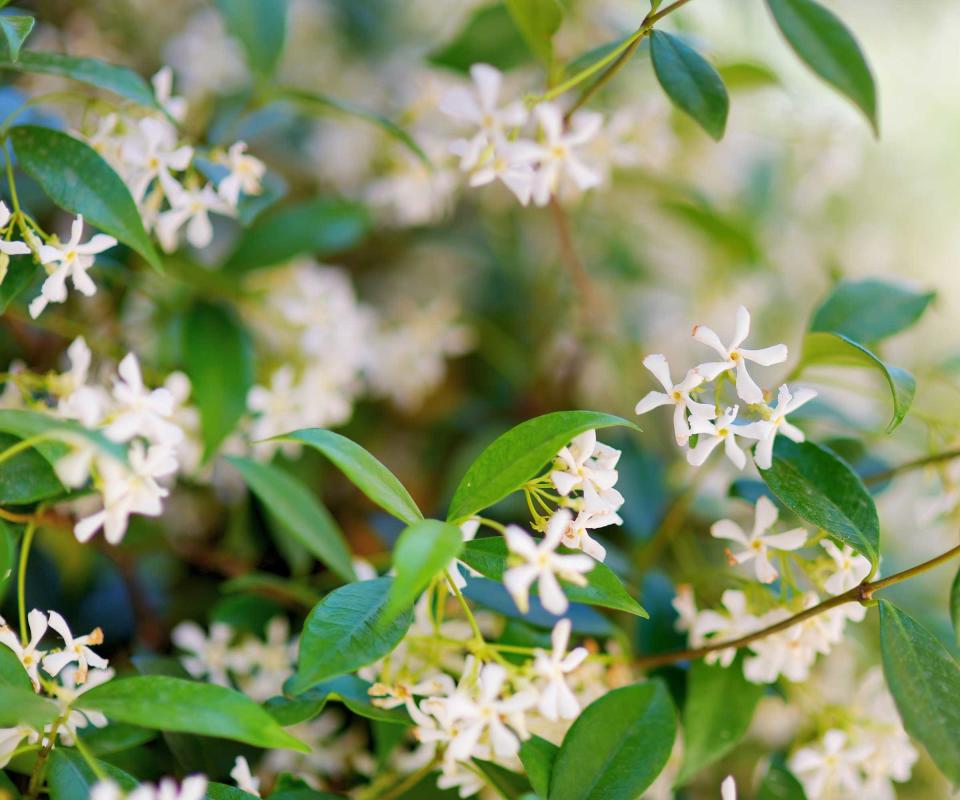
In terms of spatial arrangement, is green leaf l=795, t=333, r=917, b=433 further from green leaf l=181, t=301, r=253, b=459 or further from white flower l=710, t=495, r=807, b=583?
green leaf l=181, t=301, r=253, b=459

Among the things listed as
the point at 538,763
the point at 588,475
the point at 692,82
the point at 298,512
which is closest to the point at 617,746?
the point at 538,763

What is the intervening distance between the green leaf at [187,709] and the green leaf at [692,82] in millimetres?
417

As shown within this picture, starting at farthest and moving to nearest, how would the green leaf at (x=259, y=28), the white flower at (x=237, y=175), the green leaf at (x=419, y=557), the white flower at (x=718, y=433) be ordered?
the green leaf at (x=259, y=28), the white flower at (x=237, y=175), the white flower at (x=718, y=433), the green leaf at (x=419, y=557)

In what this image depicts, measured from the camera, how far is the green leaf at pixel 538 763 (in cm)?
46

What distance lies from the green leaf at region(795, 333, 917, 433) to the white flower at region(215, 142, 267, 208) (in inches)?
14.5

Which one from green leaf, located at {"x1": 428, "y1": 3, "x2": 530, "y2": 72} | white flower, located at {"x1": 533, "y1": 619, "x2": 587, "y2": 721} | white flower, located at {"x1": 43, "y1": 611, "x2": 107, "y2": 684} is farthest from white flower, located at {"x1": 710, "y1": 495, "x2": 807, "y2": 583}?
green leaf, located at {"x1": 428, "y1": 3, "x2": 530, "y2": 72}

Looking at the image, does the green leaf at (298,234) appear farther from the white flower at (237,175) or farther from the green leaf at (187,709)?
the green leaf at (187,709)

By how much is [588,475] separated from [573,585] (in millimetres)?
55

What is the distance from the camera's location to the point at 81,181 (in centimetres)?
51

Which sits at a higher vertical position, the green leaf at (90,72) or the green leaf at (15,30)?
the green leaf at (15,30)

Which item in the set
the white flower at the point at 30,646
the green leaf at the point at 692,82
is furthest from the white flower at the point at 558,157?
the white flower at the point at 30,646

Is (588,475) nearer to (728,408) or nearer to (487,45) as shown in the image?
(728,408)

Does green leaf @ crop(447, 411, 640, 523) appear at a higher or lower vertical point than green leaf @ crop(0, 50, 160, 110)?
lower

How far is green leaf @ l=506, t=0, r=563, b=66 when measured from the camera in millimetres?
557
